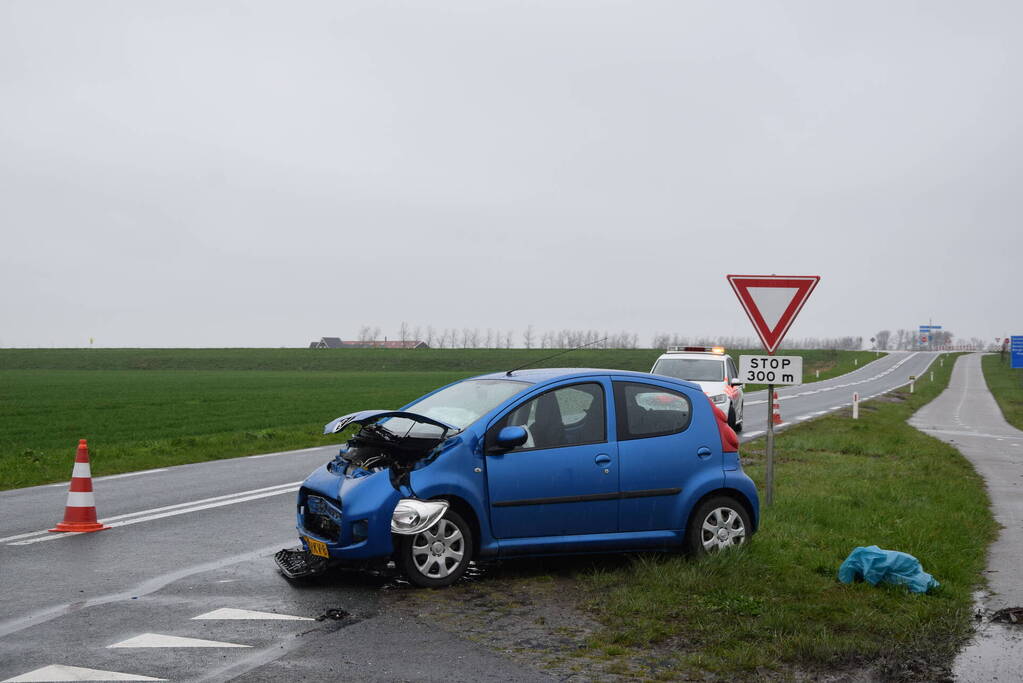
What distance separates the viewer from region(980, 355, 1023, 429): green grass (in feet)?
136

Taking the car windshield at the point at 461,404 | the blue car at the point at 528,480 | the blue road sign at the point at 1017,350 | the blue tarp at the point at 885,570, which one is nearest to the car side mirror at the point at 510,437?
the blue car at the point at 528,480

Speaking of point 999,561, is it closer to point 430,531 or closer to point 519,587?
point 519,587

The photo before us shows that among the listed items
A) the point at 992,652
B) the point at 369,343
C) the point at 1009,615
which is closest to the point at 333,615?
the point at 992,652

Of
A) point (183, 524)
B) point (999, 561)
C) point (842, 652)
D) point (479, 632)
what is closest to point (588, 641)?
point (479, 632)

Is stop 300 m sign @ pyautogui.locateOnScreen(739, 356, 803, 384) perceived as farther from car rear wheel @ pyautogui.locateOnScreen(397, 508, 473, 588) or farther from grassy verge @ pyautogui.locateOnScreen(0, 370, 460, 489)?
grassy verge @ pyautogui.locateOnScreen(0, 370, 460, 489)

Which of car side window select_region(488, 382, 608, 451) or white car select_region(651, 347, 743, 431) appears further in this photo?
white car select_region(651, 347, 743, 431)

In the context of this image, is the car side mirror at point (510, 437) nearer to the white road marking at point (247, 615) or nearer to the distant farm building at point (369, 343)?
the white road marking at point (247, 615)

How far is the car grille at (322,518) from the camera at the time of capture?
7.30 m

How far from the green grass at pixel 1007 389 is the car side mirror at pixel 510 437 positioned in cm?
3124

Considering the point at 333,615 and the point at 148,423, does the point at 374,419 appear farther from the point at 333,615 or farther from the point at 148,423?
the point at 148,423

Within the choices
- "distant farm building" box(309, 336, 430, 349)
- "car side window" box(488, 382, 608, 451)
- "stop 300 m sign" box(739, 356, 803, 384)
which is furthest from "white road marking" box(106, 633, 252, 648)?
"distant farm building" box(309, 336, 430, 349)

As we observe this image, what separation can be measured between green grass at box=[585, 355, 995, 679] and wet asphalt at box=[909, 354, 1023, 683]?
15cm

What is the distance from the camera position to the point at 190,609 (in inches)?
264

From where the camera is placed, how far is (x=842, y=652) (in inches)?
227
